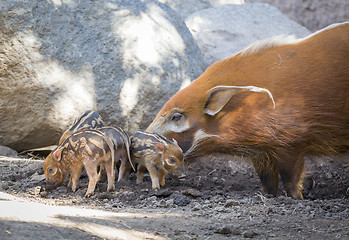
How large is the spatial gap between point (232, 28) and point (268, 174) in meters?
4.96

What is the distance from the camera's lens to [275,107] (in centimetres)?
450

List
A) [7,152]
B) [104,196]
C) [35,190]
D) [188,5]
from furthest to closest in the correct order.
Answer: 1. [188,5]
2. [7,152]
3. [35,190]
4. [104,196]

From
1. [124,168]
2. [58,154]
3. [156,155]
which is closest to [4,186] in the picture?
[58,154]

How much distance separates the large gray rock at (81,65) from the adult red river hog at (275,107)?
5.89ft

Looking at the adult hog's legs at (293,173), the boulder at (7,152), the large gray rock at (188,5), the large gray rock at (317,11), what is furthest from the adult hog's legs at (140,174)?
the large gray rock at (317,11)

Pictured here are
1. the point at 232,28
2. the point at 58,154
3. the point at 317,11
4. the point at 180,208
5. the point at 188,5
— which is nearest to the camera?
the point at 180,208

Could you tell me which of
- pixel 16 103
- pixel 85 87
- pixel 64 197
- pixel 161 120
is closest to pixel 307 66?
pixel 161 120

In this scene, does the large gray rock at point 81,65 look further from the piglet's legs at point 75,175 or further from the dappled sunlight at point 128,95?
the piglet's legs at point 75,175

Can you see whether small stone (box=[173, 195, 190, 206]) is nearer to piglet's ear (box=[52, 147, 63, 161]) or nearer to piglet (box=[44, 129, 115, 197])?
piglet (box=[44, 129, 115, 197])

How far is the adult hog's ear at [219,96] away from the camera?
4.55 metres

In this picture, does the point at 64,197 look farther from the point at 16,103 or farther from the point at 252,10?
the point at 252,10

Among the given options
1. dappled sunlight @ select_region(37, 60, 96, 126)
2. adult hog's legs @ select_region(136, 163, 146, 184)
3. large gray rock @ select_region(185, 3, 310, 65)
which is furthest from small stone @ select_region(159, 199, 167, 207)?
large gray rock @ select_region(185, 3, 310, 65)

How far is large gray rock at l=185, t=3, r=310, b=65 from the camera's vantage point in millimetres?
8922

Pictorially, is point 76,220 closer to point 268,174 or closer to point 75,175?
point 75,175
